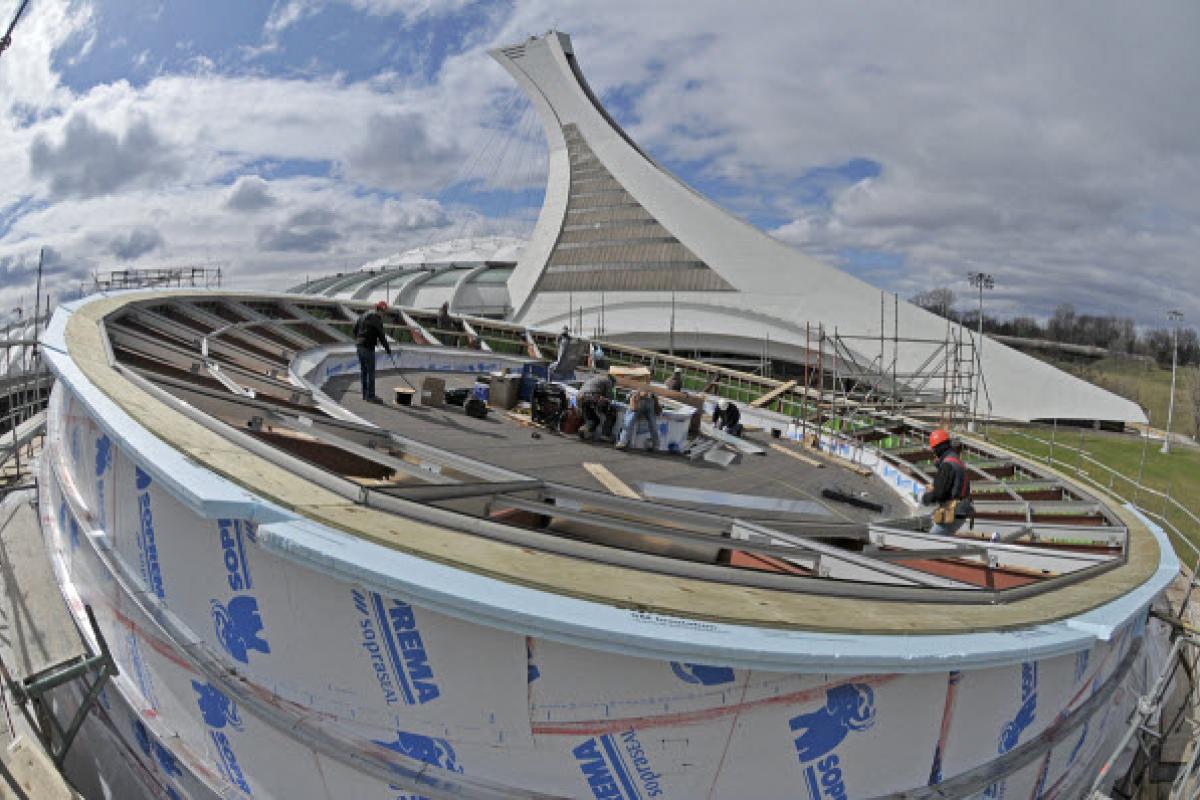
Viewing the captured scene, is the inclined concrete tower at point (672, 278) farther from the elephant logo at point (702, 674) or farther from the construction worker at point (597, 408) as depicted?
the elephant logo at point (702, 674)

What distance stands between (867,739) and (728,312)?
2749 centimetres

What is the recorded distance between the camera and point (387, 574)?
2266mm

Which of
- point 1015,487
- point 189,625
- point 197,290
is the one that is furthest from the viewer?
point 197,290

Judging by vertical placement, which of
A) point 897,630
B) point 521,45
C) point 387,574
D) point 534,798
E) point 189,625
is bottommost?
point 534,798

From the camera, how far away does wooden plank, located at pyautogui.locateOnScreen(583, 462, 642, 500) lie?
5863 mm

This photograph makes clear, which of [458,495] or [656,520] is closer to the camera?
[458,495]

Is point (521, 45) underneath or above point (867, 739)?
above

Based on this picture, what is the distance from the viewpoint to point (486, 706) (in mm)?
2502

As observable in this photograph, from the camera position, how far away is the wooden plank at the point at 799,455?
28.7ft

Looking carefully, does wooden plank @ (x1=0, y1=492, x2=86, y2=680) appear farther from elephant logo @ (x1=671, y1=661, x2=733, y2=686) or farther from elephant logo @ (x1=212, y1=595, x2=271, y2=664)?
elephant logo @ (x1=671, y1=661, x2=733, y2=686)

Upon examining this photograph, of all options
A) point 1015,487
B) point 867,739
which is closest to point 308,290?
point 1015,487

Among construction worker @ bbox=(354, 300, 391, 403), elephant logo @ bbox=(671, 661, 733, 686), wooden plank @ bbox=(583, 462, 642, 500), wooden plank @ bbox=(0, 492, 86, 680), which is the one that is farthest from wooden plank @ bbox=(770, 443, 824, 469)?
wooden plank @ bbox=(0, 492, 86, 680)

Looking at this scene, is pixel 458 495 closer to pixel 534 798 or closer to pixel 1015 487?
pixel 534 798

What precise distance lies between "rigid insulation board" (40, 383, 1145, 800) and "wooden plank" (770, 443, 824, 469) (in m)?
5.17
